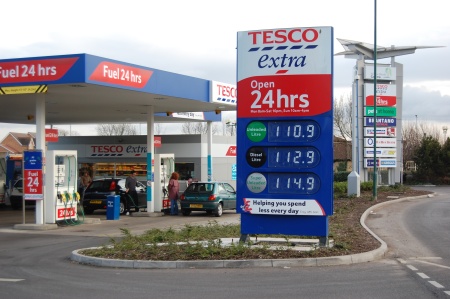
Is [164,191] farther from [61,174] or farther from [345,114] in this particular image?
[345,114]

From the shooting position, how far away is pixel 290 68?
519 inches

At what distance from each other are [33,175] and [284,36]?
9.72 metres

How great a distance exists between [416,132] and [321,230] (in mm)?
71861

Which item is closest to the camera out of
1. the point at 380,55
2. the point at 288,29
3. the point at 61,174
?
the point at 288,29

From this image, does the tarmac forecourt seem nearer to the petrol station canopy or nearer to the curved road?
the curved road

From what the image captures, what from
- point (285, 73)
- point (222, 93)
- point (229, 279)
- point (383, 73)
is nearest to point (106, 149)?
point (222, 93)

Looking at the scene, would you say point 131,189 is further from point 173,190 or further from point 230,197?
point 230,197

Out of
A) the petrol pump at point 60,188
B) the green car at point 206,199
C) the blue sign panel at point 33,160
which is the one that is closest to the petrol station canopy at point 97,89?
the blue sign panel at point 33,160

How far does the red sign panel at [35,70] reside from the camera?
17562mm

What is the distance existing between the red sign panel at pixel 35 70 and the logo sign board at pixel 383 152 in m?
25.5

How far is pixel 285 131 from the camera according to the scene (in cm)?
1323

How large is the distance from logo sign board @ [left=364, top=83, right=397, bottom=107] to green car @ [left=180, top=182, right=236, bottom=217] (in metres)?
17.1

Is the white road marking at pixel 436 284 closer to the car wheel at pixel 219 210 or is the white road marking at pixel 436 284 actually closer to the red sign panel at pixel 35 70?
the red sign panel at pixel 35 70

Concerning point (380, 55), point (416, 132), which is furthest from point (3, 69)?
point (416, 132)
